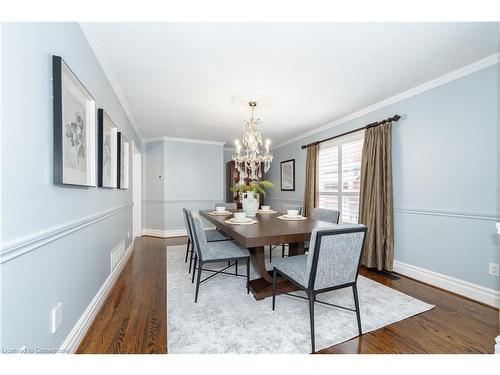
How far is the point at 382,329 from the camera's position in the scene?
1738 millimetres

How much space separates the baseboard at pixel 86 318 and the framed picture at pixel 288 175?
387cm

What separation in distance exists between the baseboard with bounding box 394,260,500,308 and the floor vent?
344 centimetres

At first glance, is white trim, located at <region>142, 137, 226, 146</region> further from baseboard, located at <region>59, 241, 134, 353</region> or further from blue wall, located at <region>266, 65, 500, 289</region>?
blue wall, located at <region>266, 65, 500, 289</region>

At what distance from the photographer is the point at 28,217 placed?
1.03m

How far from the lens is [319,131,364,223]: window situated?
3591mm

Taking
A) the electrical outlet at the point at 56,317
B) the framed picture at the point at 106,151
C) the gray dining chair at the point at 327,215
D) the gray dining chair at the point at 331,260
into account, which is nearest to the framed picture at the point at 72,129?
the framed picture at the point at 106,151

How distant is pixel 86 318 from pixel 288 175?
14.8ft

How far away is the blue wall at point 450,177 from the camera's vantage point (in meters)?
2.14

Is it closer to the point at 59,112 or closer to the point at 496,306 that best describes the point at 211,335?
the point at 59,112

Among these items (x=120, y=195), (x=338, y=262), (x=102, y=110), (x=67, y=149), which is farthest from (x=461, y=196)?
(x=120, y=195)

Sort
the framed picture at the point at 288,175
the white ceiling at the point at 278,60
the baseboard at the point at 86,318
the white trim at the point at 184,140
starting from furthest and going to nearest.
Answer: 1. the framed picture at the point at 288,175
2. the white trim at the point at 184,140
3. the white ceiling at the point at 278,60
4. the baseboard at the point at 86,318

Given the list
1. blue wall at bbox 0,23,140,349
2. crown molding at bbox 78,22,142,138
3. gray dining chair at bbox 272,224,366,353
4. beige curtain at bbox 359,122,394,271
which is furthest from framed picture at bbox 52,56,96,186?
beige curtain at bbox 359,122,394,271

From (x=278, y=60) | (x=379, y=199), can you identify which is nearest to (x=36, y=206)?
(x=278, y=60)

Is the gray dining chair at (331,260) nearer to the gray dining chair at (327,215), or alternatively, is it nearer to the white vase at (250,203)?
the gray dining chair at (327,215)
